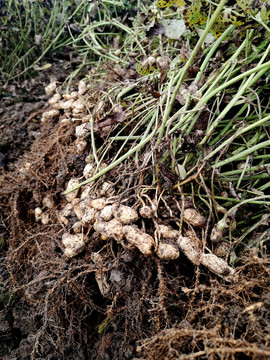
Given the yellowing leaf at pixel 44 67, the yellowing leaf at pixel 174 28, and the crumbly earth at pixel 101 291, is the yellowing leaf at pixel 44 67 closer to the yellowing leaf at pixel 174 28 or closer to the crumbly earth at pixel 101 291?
the crumbly earth at pixel 101 291

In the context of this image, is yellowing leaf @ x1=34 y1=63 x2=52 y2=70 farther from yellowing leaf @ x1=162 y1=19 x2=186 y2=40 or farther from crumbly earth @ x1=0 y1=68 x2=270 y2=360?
yellowing leaf @ x1=162 y1=19 x2=186 y2=40

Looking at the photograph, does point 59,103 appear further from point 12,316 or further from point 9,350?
point 9,350

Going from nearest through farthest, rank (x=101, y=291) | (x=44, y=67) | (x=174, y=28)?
(x=101, y=291), (x=174, y=28), (x=44, y=67)

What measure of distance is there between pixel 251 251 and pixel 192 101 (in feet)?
1.75

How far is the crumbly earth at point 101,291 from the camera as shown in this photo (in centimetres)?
77

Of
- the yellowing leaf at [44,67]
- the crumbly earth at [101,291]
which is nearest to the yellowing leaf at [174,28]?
the crumbly earth at [101,291]

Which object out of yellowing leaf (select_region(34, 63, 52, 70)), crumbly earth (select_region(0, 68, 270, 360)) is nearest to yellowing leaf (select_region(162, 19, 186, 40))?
crumbly earth (select_region(0, 68, 270, 360))

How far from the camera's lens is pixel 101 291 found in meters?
1.05

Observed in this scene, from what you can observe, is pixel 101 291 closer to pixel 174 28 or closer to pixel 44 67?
pixel 174 28

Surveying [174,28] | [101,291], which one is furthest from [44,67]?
[101,291]

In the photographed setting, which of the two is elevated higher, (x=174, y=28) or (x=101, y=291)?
(x=174, y=28)

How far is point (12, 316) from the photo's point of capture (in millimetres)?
1253

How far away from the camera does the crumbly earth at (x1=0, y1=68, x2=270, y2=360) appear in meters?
0.77

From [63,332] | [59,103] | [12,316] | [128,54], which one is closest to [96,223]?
[63,332]
